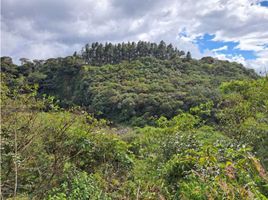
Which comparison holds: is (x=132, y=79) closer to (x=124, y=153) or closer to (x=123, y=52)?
(x=123, y=52)

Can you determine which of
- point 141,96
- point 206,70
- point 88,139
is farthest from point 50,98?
point 206,70

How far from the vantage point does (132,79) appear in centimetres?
3656

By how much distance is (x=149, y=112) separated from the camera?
26.5m

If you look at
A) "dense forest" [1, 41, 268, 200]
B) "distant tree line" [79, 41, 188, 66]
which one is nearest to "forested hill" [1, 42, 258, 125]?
"distant tree line" [79, 41, 188, 66]

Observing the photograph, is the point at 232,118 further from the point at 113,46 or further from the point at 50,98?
the point at 113,46

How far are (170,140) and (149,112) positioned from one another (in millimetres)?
20296

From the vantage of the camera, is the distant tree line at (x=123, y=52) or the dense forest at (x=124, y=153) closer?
the dense forest at (x=124, y=153)

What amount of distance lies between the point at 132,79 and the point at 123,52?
14228 mm

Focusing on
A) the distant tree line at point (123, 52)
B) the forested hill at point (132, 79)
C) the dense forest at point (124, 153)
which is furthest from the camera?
the distant tree line at point (123, 52)

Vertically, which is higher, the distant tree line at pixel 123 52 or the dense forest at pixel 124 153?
the distant tree line at pixel 123 52

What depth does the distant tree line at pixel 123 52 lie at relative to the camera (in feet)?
161

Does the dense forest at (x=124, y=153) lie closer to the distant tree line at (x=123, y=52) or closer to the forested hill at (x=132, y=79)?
the forested hill at (x=132, y=79)

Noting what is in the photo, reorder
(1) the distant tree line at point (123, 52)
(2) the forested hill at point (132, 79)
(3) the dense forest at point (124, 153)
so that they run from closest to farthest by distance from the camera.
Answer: (3) the dense forest at point (124, 153) < (2) the forested hill at point (132, 79) < (1) the distant tree line at point (123, 52)

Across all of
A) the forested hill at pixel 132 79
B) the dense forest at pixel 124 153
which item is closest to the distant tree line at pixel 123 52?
the forested hill at pixel 132 79
